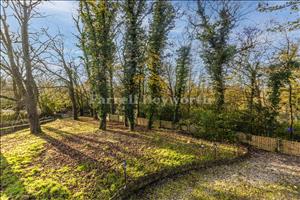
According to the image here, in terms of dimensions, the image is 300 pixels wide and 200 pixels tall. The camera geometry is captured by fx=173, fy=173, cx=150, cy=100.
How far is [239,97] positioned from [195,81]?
178 inches

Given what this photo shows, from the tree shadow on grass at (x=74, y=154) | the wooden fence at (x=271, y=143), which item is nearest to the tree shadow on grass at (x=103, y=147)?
the tree shadow on grass at (x=74, y=154)

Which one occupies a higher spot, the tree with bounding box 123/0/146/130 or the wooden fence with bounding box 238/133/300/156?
the tree with bounding box 123/0/146/130

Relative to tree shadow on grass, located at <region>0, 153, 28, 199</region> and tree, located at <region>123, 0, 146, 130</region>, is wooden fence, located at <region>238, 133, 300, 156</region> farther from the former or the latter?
tree shadow on grass, located at <region>0, 153, 28, 199</region>

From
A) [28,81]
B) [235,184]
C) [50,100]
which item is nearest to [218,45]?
[235,184]

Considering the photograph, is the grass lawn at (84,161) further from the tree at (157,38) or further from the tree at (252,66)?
the tree at (157,38)

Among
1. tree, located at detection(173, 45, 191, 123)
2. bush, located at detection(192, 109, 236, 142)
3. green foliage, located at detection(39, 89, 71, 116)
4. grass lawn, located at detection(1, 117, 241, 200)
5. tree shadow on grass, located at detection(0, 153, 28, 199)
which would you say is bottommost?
tree shadow on grass, located at detection(0, 153, 28, 199)

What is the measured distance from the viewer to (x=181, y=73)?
1222 cm

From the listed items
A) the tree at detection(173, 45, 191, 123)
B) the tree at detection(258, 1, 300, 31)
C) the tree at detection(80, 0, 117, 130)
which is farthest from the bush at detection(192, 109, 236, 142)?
the tree at detection(80, 0, 117, 130)

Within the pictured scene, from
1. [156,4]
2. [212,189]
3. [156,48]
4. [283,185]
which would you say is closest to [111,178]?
[212,189]

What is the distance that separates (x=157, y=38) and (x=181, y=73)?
9.68 feet

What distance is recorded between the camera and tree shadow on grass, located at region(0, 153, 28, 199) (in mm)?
4521

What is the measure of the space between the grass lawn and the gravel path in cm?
56

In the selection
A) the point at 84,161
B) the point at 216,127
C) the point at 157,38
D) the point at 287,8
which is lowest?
the point at 84,161

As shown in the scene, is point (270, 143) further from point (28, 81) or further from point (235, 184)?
point (28, 81)
